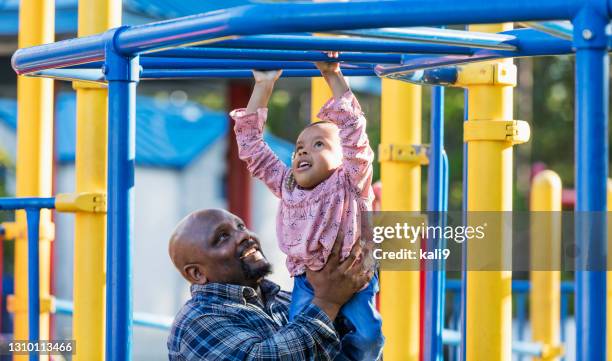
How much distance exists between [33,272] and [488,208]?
4.89ft

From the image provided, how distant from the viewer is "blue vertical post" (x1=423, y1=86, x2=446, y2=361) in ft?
12.3

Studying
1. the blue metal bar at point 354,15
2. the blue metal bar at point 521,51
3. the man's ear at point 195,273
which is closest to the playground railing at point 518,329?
the blue metal bar at point 521,51

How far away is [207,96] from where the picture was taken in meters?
28.1

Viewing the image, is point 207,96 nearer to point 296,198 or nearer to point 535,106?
point 535,106

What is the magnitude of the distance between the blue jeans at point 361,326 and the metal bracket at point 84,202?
1027 millimetres

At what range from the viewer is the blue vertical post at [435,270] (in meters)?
3.74

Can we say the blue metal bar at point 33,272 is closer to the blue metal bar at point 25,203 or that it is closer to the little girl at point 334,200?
the blue metal bar at point 25,203

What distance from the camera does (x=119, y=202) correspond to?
7.73 ft

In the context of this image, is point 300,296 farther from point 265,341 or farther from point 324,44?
point 324,44

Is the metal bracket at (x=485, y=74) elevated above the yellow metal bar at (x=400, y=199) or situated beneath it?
elevated above

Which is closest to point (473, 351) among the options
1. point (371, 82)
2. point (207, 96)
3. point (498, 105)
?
point (498, 105)

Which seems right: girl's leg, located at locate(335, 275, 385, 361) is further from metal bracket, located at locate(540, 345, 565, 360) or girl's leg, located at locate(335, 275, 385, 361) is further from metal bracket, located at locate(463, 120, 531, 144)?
metal bracket, located at locate(540, 345, 565, 360)

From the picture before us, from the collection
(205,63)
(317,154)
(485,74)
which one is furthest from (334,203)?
(485,74)

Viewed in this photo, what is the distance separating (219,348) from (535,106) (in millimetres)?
18481
